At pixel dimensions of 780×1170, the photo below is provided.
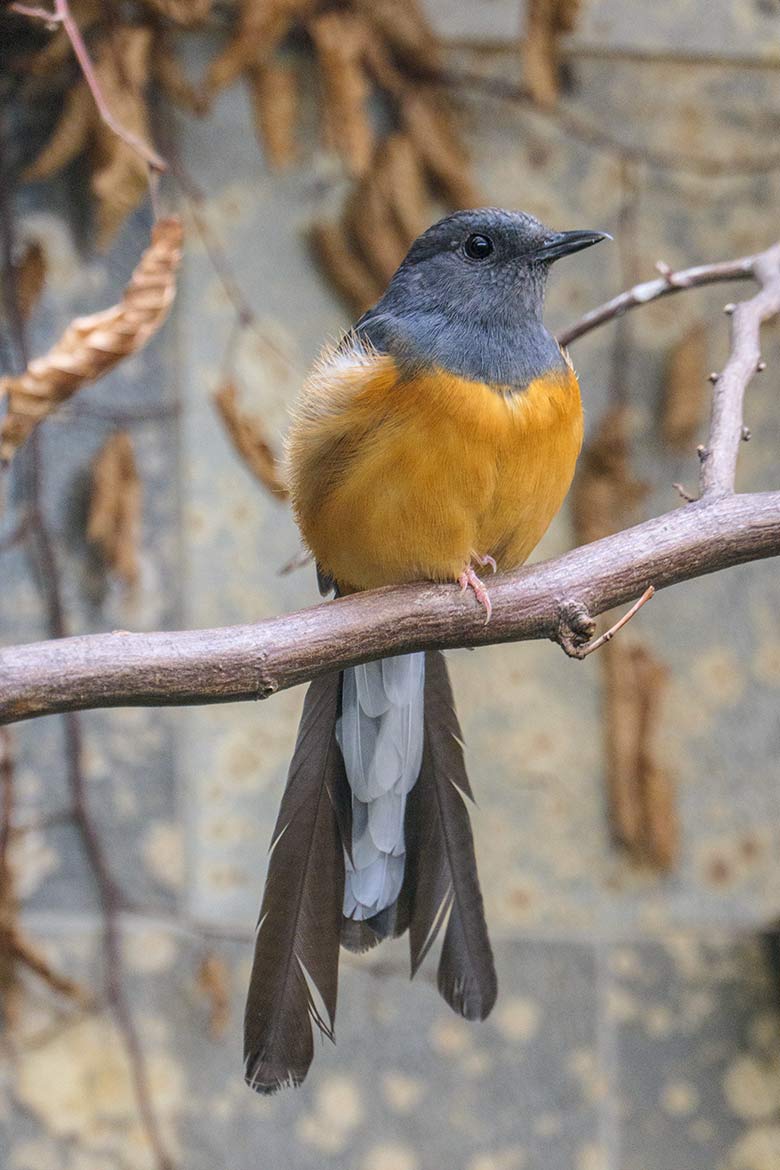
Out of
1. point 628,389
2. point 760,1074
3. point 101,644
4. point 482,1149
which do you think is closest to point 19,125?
point 628,389

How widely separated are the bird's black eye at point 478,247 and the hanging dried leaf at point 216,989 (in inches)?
54.6

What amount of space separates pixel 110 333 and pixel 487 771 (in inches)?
54.8

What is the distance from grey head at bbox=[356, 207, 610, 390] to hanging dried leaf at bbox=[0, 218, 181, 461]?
265mm

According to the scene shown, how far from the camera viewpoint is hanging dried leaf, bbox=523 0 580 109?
2387 mm

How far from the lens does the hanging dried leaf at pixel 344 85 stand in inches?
93.8

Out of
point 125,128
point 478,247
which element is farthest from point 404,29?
point 478,247

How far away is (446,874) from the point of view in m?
1.69

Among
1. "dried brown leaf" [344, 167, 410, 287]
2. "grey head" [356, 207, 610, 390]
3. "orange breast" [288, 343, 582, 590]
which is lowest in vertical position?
"orange breast" [288, 343, 582, 590]

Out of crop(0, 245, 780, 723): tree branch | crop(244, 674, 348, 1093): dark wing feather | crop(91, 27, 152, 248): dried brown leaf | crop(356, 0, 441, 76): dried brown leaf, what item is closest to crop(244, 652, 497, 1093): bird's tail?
crop(244, 674, 348, 1093): dark wing feather

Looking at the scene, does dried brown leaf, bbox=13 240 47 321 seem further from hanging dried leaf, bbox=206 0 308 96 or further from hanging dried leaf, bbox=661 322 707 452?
hanging dried leaf, bbox=661 322 707 452

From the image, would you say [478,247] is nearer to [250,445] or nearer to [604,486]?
[250,445]

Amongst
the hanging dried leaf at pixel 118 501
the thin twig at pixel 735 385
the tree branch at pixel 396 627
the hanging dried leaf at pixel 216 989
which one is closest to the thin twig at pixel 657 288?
the thin twig at pixel 735 385

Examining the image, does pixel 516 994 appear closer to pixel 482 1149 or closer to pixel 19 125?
pixel 482 1149

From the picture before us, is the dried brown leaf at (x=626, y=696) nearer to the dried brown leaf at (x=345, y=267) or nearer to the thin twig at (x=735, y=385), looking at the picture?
the dried brown leaf at (x=345, y=267)
